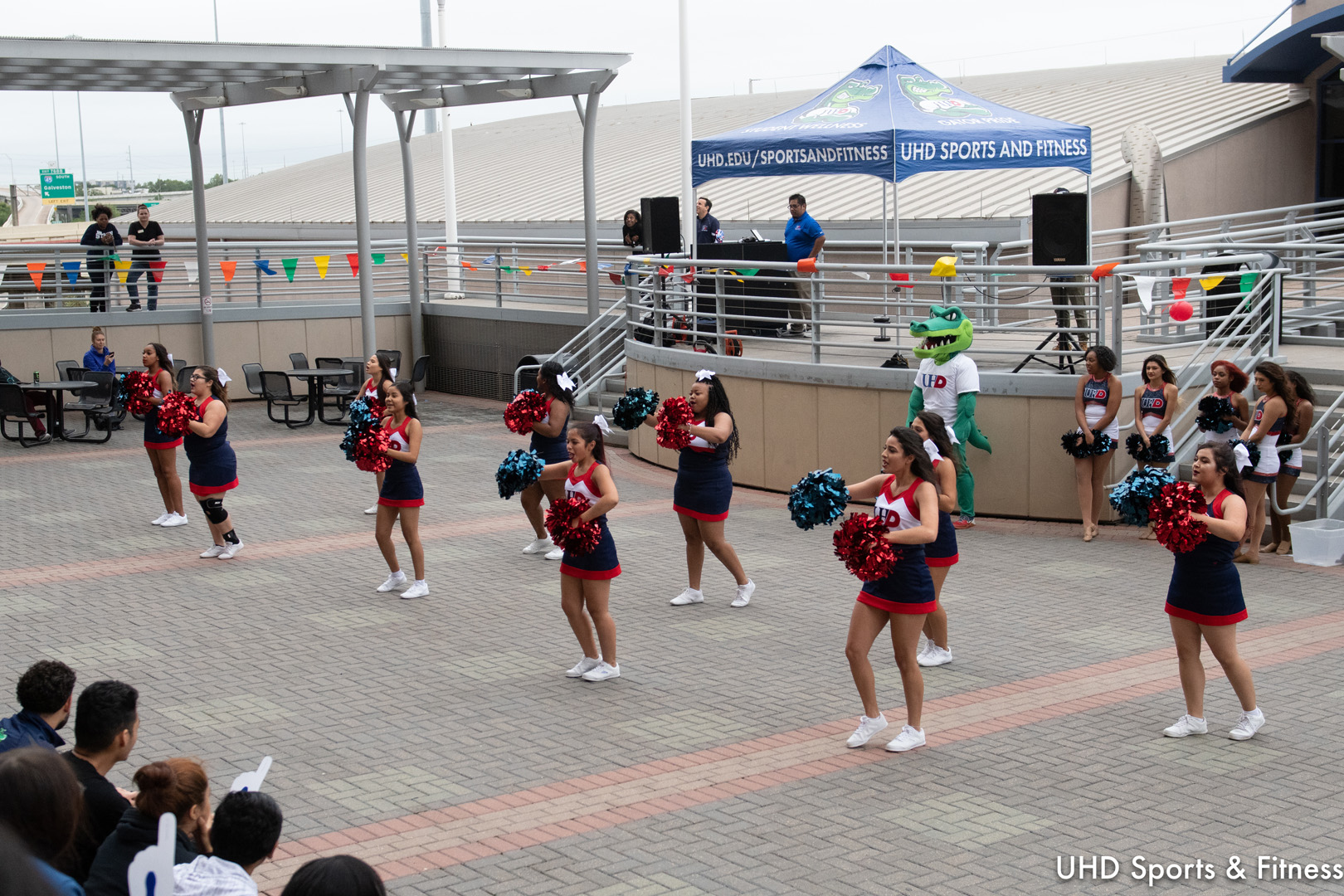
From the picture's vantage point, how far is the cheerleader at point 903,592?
272 inches

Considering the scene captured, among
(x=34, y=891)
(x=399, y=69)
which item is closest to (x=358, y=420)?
(x=34, y=891)

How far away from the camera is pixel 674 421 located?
9.63 meters

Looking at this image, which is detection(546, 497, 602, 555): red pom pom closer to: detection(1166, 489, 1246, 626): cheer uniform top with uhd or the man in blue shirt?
detection(1166, 489, 1246, 626): cheer uniform top with uhd

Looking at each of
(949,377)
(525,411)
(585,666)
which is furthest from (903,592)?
(949,377)

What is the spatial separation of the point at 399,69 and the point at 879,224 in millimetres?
9438

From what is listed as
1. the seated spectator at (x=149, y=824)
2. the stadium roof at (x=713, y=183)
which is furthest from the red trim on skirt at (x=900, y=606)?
the stadium roof at (x=713, y=183)

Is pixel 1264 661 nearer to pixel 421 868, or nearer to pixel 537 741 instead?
pixel 537 741

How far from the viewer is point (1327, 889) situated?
17.8 ft

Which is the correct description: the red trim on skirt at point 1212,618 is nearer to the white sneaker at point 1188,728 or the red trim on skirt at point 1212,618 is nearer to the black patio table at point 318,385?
the white sneaker at point 1188,728

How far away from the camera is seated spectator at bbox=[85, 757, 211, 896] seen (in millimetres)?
3965

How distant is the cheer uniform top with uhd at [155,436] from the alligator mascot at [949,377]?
22.2ft

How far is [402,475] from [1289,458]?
721cm

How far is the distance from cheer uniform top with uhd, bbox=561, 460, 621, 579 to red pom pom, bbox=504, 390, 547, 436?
2.41 m

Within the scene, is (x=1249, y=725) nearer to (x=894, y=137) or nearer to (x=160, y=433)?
(x=160, y=433)
